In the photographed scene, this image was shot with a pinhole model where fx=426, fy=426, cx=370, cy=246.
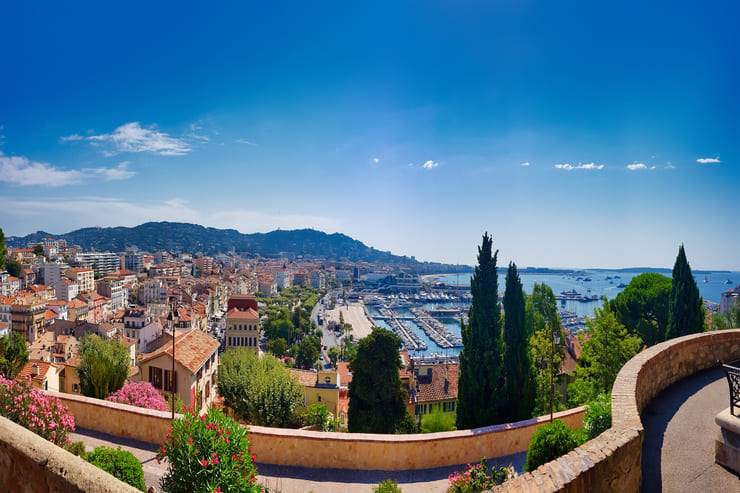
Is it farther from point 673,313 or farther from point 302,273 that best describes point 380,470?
point 302,273

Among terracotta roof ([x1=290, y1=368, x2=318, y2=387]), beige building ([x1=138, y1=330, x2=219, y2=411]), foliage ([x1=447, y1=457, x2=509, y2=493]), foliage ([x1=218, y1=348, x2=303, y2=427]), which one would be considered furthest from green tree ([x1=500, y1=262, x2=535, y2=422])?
terracotta roof ([x1=290, y1=368, x2=318, y2=387])

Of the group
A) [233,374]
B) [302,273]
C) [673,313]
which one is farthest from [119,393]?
[302,273]

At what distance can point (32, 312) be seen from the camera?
43.8 metres

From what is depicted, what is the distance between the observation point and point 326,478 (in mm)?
5066

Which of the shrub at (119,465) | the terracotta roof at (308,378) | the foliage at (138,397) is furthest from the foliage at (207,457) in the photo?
the terracotta roof at (308,378)

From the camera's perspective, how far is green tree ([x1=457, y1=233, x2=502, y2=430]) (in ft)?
29.5

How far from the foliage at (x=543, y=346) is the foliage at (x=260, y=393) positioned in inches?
204

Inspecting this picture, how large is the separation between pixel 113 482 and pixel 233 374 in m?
8.58

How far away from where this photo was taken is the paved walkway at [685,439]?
335cm

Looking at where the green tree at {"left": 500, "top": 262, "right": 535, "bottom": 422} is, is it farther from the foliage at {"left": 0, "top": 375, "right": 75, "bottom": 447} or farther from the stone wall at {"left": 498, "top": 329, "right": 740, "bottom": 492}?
the foliage at {"left": 0, "top": 375, "right": 75, "bottom": 447}

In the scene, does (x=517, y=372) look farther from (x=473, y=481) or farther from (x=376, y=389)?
(x=473, y=481)

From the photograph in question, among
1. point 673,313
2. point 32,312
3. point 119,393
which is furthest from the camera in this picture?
point 32,312

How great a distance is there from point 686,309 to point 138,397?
1280 centimetres

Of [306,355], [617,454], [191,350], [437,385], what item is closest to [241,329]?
[306,355]
